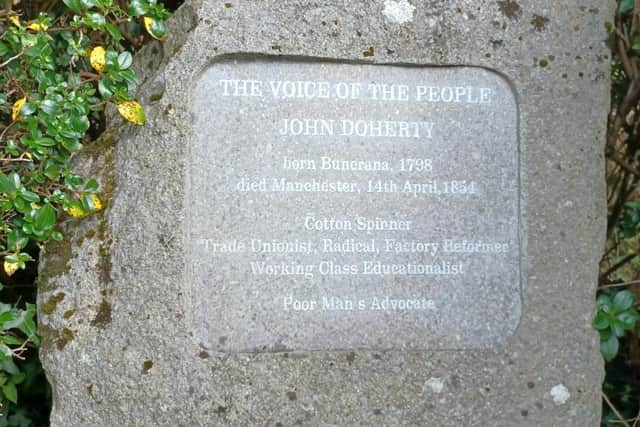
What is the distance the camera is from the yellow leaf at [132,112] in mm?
2303

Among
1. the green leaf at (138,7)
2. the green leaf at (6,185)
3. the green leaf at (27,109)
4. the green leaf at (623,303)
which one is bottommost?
the green leaf at (623,303)

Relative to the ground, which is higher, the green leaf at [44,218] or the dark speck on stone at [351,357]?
the green leaf at [44,218]

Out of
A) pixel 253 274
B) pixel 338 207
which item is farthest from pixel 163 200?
pixel 338 207

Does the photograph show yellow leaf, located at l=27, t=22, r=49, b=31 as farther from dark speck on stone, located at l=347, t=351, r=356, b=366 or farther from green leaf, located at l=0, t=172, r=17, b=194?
dark speck on stone, located at l=347, t=351, r=356, b=366

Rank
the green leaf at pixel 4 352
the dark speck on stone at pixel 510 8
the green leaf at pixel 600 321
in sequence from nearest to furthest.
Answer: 1. the green leaf at pixel 4 352
2. the dark speck on stone at pixel 510 8
3. the green leaf at pixel 600 321

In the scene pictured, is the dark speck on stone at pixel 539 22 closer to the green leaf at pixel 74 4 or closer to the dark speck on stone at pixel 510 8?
the dark speck on stone at pixel 510 8

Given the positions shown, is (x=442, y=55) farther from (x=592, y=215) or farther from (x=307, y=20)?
(x=592, y=215)

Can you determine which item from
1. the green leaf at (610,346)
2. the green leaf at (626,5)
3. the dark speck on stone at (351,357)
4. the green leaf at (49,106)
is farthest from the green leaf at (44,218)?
the green leaf at (626,5)

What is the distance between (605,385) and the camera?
10.6 feet

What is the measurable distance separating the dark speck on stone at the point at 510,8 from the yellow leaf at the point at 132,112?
1.36 metres

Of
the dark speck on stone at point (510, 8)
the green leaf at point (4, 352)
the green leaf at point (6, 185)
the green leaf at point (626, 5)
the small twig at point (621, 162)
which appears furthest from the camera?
the small twig at point (621, 162)

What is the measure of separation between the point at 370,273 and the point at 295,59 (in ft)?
2.70

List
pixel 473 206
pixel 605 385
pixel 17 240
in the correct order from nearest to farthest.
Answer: pixel 17 240
pixel 473 206
pixel 605 385

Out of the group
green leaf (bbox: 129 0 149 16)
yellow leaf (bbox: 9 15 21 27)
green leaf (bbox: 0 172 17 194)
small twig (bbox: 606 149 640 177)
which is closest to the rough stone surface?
green leaf (bbox: 129 0 149 16)
